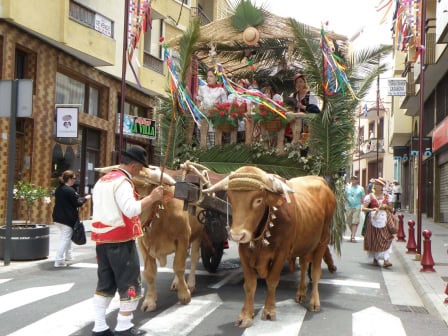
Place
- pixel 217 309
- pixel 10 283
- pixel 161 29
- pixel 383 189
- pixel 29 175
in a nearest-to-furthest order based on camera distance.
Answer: pixel 217 309 → pixel 10 283 → pixel 383 189 → pixel 29 175 → pixel 161 29

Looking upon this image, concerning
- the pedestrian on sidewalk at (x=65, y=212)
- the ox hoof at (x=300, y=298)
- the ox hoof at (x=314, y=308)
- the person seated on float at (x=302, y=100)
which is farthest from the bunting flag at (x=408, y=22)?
the pedestrian on sidewalk at (x=65, y=212)

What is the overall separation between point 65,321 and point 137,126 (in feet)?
50.6

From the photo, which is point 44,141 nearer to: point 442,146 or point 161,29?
point 161,29

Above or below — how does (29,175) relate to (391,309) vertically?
above

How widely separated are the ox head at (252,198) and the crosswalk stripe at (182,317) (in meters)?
1.26

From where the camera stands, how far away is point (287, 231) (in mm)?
6000

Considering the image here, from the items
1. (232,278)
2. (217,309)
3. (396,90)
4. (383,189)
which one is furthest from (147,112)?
(217,309)

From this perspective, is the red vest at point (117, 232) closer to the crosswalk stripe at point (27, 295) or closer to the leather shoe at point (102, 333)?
the leather shoe at point (102, 333)

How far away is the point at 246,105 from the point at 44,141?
10095 mm

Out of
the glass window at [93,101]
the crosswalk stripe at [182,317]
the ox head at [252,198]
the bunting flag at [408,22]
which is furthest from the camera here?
the glass window at [93,101]

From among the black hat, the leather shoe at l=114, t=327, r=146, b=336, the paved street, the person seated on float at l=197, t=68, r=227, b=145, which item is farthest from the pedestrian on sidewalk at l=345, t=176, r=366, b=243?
the black hat

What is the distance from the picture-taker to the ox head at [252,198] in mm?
5438

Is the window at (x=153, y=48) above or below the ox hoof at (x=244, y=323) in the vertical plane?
above

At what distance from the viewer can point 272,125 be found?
8.50 metres
